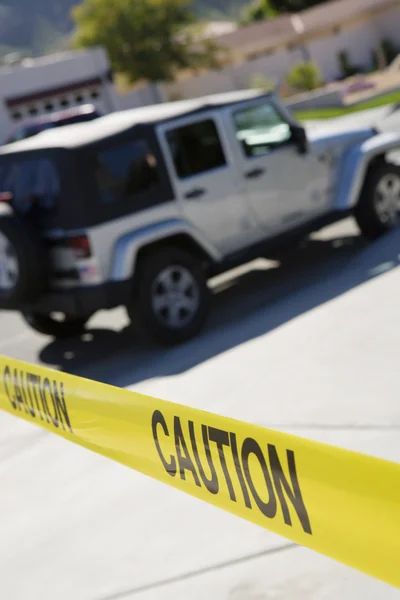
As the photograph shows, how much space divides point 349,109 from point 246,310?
63.0 feet

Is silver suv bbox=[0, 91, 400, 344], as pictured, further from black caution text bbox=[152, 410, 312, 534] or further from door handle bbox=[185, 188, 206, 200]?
black caution text bbox=[152, 410, 312, 534]

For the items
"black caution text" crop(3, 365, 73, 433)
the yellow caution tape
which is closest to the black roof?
Answer: "black caution text" crop(3, 365, 73, 433)

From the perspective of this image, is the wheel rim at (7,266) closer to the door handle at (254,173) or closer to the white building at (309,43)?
the door handle at (254,173)

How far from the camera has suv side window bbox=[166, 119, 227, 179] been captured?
24.7 ft

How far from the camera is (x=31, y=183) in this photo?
7270 mm

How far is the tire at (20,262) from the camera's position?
695 cm

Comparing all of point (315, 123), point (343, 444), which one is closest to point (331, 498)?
point (343, 444)

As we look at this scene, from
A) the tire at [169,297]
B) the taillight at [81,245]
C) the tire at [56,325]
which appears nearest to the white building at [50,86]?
the tire at [56,325]

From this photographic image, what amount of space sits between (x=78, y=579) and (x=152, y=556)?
12.9 inches

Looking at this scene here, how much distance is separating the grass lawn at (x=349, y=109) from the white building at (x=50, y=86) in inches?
610

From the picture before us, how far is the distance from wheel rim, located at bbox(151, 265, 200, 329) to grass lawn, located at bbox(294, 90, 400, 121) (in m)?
17.4

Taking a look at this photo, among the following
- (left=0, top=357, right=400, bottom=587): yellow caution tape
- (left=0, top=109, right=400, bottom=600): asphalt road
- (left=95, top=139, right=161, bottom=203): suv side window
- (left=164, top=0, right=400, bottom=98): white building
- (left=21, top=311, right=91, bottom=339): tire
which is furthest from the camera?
(left=164, top=0, right=400, bottom=98): white building

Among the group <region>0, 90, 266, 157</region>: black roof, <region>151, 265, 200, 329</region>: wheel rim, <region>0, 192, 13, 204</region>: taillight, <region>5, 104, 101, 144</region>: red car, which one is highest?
<region>5, 104, 101, 144</region>: red car

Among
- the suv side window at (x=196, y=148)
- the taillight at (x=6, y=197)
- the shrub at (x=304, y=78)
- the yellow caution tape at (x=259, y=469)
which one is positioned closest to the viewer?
the yellow caution tape at (x=259, y=469)
